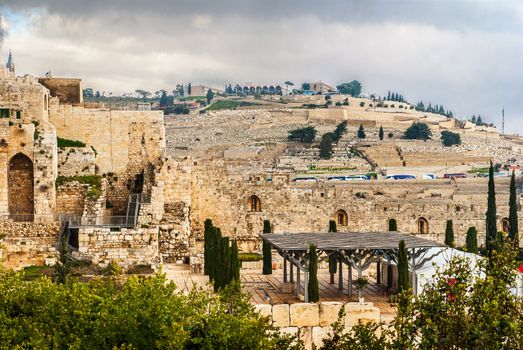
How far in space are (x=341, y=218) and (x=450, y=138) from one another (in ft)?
397

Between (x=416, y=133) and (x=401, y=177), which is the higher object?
(x=416, y=133)

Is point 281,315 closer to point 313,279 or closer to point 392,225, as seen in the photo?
point 313,279

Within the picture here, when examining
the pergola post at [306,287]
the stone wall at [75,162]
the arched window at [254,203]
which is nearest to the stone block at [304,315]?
the pergola post at [306,287]

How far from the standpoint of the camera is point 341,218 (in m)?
39.6

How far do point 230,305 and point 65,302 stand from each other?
3.25 metres

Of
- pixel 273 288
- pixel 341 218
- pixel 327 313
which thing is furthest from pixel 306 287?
pixel 341 218

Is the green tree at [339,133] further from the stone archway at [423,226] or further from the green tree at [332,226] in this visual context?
the green tree at [332,226]

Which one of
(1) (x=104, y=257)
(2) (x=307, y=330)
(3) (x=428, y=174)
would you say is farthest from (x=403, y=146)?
(2) (x=307, y=330)

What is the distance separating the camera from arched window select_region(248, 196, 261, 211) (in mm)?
38781

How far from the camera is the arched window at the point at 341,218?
129ft

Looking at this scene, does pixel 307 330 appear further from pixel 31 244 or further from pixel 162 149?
pixel 162 149

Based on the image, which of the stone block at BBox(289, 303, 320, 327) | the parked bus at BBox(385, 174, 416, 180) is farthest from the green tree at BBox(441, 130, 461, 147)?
the stone block at BBox(289, 303, 320, 327)

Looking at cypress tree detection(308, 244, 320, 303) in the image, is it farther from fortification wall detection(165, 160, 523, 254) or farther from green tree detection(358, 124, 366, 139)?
green tree detection(358, 124, 366, 139)

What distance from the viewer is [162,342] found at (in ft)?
49.7
